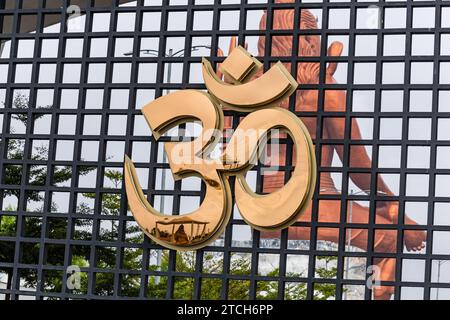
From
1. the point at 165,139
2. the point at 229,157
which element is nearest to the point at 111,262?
the point at 165,139

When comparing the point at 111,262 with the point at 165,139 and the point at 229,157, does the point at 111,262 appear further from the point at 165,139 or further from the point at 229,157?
the point at 229,157

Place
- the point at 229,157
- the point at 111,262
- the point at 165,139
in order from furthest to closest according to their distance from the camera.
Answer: the point at 111,262 < the point at 165,139 < the point at 229,157

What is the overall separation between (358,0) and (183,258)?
4230 mm

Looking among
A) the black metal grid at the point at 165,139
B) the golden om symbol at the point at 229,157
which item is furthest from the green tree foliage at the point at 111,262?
the golden om symbol at the point at 229,157

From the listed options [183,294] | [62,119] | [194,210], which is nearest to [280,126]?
[194,210]

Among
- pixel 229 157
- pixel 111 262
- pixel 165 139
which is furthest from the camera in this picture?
pixel 111 262

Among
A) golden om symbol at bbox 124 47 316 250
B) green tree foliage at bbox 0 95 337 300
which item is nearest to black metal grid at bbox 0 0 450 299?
golden om symbol at bbox 124 47 316 250

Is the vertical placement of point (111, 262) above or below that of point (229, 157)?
below

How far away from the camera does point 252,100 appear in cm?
478

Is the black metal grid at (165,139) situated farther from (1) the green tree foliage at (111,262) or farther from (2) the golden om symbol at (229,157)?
(1) the green tree foliage at (111,262)

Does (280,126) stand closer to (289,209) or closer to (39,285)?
(289,209)

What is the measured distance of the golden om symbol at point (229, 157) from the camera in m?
4.66

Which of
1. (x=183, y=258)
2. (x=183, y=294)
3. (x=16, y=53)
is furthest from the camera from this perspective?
(x=183, y=294)

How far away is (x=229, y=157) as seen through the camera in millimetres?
4809
